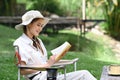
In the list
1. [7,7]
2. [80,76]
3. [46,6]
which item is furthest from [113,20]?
[80,76]

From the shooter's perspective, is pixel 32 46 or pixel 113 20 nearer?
pixel 32 46

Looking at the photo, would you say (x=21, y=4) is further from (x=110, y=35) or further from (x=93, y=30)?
(x=110, y=35)

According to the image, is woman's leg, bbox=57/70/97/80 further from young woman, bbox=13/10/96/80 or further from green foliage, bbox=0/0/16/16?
green foliage, bbox=0/0/16/16

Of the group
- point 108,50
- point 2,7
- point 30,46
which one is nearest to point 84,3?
point 2,7

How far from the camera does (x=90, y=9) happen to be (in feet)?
66.9

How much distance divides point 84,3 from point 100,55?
6.06 metres

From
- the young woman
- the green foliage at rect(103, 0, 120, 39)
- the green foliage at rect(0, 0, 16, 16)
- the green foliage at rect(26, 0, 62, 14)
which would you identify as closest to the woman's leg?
the young woman

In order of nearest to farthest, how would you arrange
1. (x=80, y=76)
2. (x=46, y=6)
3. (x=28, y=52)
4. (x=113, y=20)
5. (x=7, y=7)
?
(x=80, y=76) < (x=28, y=52) < (x=113, y=20) < (x=7, y=7) < (x=46, y=6)

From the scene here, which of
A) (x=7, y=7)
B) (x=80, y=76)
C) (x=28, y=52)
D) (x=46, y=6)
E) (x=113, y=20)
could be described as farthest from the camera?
(x=46, y=6)

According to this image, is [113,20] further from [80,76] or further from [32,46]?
[80,76]

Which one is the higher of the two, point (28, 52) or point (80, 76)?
point (28, 52)

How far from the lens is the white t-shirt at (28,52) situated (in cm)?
395

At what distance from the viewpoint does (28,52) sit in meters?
3.99

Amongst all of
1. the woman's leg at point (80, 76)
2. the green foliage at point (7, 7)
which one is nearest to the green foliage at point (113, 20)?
the green foliage at point (7, 7)
